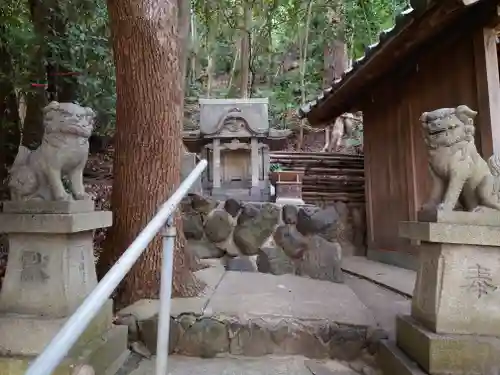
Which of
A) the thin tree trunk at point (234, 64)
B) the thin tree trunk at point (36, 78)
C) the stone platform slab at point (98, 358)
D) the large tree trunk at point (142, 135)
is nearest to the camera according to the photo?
the stone platform slab at point (98, 358)

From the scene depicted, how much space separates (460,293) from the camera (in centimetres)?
190

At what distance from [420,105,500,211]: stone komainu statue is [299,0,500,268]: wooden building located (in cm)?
136

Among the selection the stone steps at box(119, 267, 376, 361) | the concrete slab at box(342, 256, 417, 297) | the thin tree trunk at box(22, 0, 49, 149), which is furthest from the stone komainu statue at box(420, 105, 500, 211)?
the thin tree trunk at box(22, 0, 49, 149)

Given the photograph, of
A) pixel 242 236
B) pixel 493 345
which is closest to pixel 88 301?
pixel 493 345

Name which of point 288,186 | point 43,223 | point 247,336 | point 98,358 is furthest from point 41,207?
point 288,186

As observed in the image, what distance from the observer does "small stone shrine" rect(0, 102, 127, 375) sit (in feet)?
6.09

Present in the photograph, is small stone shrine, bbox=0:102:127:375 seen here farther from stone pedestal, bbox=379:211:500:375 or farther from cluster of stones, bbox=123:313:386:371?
stone pedestal, bbox=379:211:500:375

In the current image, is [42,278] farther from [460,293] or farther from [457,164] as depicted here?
Result: [457,164]

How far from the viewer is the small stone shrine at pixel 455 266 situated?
5.90 ft

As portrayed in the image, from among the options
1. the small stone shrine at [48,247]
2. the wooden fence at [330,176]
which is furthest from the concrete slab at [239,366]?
the wooden fence at [330,176]

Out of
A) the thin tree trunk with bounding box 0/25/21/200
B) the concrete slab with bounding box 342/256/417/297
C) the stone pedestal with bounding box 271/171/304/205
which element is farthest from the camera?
the stone pedestal with bounding box 271/171/304/205

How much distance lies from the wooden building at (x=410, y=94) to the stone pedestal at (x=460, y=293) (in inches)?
74.2

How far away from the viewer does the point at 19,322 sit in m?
1.86

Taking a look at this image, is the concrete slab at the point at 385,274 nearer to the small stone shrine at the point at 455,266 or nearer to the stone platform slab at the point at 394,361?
the stone platform slab at the point at 394,361
